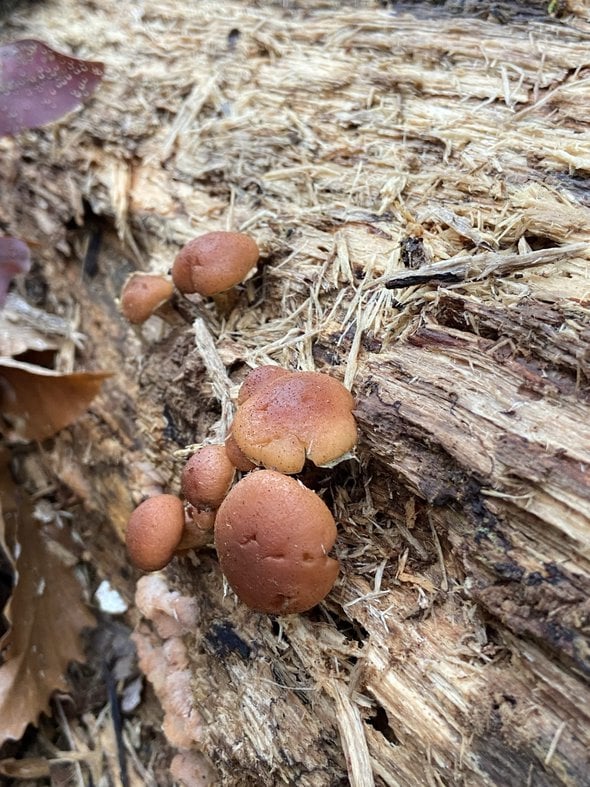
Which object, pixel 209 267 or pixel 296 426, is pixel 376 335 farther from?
pixel 209 267

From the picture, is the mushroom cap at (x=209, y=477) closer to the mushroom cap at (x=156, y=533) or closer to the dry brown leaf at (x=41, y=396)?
the mushroom cap at (x=156, y=533)

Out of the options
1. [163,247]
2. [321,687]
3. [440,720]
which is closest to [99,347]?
[163,247]

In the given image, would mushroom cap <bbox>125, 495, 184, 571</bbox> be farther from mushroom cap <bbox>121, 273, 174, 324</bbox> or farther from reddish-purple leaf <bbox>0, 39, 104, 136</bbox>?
reddish-purple leaf <bbox>0, 39, 104, 136</bbox>

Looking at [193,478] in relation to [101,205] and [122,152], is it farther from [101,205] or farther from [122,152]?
[122,152]

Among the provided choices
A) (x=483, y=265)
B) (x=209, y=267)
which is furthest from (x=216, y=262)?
(x=483, y=265)

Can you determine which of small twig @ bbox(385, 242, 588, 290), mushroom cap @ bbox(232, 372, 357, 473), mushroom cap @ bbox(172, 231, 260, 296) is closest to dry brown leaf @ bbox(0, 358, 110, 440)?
mushroom cap @ bbox(172, 231, 260, 296)
